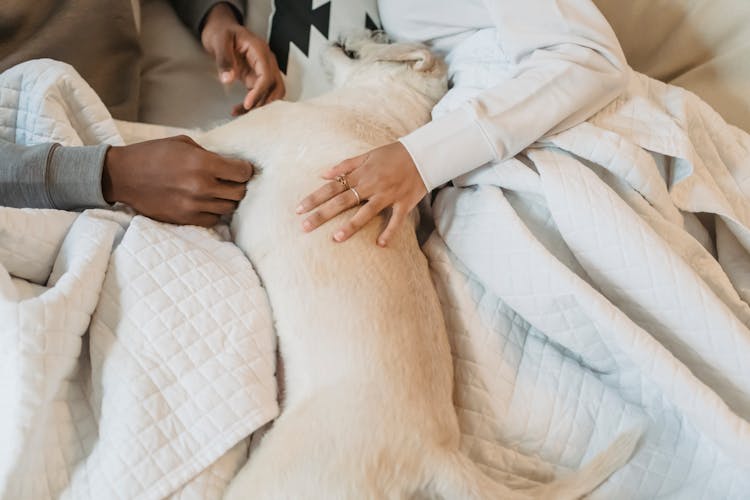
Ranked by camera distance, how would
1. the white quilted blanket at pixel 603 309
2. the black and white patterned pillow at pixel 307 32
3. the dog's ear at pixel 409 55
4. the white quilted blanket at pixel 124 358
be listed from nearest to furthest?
1. the white quilted blanket at pixel 124 358
2. the white quilted blanket at pixel 603 309
3. the dog's ear at pixel 409 55
4. the black and white patterned pillow at pixel 307 32

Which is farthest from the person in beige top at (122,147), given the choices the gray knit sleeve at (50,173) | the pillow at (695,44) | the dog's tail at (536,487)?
the pillow at (695,44)

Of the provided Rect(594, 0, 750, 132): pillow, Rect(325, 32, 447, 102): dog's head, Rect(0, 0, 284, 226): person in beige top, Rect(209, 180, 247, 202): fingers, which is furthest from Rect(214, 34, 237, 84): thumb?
Rect(594, 0, 750, 132): pillow

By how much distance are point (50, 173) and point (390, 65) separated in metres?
0.50

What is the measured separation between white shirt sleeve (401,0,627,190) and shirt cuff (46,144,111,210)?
14.5 inches

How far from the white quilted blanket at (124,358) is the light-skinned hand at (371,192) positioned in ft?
0.35

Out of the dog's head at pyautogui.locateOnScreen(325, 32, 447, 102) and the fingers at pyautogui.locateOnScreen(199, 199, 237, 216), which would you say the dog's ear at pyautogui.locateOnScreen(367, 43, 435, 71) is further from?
the fingers at pyautogui.locateOnScreen(199, 199, 237, 216)

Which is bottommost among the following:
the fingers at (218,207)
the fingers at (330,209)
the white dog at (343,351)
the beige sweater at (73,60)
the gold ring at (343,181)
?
the white dog at (343,351)

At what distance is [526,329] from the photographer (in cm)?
77

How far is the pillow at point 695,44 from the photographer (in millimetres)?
1003

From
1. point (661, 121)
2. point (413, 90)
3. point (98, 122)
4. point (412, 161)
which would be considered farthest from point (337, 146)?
point (661, 121)

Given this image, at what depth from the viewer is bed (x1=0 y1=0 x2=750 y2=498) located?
0.58 m

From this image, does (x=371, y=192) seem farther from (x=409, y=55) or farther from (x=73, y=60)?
(x=73, y=60)

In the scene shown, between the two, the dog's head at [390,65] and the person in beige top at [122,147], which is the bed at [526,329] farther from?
the dog's head at [390,65]

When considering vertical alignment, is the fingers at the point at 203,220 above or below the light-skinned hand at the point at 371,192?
below
